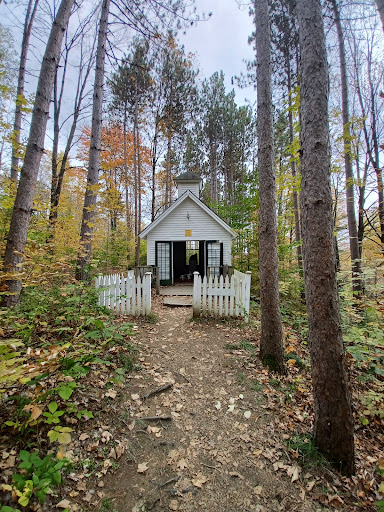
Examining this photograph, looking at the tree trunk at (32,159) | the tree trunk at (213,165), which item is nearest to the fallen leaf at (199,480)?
the tree trunk at (32,159)

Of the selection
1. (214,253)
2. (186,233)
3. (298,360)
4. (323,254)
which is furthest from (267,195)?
(214,253)

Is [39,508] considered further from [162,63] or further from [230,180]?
[230,180]

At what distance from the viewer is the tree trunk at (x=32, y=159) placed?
3.36 meters

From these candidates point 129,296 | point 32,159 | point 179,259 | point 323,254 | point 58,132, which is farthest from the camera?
point 179,259

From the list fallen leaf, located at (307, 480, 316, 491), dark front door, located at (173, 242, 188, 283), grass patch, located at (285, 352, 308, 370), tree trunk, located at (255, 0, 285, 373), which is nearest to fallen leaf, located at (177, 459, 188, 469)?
fallen leaf, located at (307, 480, 316, 491)

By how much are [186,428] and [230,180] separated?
20.0 m

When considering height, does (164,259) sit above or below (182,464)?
above

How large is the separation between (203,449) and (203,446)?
1.3 inches

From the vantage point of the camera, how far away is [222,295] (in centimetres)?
565

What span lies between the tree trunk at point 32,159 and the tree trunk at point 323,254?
3.75m

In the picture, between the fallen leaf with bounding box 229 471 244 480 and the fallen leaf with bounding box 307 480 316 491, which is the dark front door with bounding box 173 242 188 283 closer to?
the fallen leaf with bounding box 229 471 244 480

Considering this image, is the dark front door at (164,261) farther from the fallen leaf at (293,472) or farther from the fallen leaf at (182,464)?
the fallen leaf at (293,472)

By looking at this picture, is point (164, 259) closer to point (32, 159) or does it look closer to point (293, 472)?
point (32, 159)

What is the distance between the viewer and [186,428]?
249 cm
